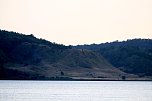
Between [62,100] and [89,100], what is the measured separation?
469cm

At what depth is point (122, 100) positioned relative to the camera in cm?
11494

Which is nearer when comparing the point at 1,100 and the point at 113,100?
the point at 1,100

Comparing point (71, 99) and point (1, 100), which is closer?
point (1, 100)

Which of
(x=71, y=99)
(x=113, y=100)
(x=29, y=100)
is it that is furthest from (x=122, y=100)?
(x=29, y=100)

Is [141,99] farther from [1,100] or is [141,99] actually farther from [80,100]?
[1,100]

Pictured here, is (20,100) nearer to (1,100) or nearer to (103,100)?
(1,100)

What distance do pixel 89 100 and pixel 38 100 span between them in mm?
8927

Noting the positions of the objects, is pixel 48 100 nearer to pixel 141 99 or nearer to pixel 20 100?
pixel 20 100

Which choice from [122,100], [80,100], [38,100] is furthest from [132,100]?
[38,100]

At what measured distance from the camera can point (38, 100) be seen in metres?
112

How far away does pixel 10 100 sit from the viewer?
110m

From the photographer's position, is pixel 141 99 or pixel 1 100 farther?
pixel 141 99

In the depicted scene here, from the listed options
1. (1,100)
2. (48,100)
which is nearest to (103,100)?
(48,100)

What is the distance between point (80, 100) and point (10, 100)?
12051 millimetres
